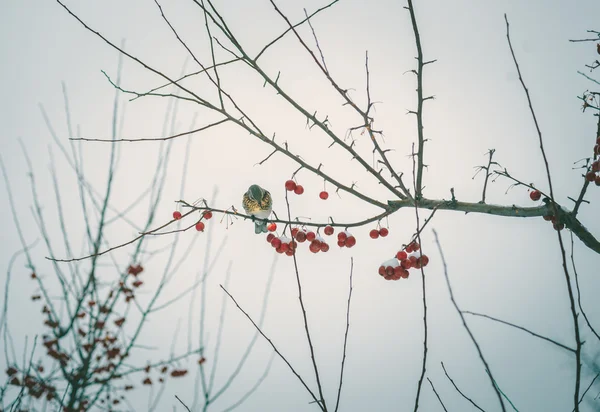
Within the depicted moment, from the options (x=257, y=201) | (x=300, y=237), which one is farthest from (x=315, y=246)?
(x=257, y=201)

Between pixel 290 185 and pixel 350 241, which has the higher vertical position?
pixel 290 185

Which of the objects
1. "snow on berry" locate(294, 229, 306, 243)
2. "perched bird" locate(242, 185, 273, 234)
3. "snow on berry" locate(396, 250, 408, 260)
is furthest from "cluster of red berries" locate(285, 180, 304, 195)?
"perched bird" locate(242, 185, 273, 234)

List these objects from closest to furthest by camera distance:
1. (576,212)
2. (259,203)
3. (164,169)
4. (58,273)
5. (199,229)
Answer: (576,212)
(199,229)
(58,273)
(164,169)
(259,203)

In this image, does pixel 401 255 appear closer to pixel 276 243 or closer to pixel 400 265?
pixel 400 265

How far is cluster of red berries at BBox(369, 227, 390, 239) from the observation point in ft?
9.14

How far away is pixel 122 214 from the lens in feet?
12.3

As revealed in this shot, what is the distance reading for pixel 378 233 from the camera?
9.23ft

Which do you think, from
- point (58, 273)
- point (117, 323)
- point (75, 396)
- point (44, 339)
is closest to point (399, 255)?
point (75, 396)

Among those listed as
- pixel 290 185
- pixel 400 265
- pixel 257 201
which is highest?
pixel 257 201

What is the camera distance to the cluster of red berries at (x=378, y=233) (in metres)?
2.79

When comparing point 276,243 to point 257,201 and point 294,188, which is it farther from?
point 257,201

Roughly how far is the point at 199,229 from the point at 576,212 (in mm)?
2527

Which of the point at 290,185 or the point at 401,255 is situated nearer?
the point at 401,255

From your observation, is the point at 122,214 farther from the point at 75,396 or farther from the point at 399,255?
the point at 399,255
